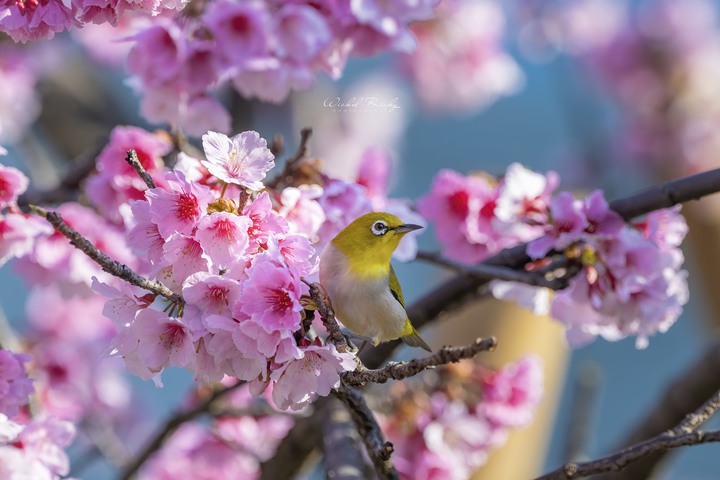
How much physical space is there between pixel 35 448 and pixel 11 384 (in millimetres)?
73

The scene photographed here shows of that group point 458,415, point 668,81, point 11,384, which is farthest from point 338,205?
point 668,81

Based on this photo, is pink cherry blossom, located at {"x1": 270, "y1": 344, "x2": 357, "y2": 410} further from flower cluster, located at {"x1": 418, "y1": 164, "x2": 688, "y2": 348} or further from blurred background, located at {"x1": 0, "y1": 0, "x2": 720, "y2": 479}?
blurred background, located at {"x1": 0, "y1": 0, "x2": 720, "y2": 479}

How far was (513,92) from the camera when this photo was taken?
3.56 metres

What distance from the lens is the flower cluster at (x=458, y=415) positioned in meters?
1.34

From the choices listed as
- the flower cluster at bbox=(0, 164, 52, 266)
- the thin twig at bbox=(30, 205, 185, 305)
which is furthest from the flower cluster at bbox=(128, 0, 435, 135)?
the thin twig at bbox=(30, 205, 185, 305)

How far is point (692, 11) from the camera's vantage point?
133 inches

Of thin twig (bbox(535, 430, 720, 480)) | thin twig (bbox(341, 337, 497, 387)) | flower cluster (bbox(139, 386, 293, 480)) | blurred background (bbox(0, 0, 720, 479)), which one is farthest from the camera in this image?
blurred background (bbox(0, 0, 720, 479))

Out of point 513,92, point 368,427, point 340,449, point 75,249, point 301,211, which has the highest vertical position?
point 301,211

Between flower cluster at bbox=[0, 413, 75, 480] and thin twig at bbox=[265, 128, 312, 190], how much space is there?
0.32 meters

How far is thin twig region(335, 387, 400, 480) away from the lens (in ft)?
2.54

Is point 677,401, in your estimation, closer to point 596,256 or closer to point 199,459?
point 596,256

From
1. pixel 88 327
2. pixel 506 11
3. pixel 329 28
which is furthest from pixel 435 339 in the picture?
pixel 506 11

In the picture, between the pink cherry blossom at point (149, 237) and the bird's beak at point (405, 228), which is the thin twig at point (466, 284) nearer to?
the bird's beak at point (405, 228)

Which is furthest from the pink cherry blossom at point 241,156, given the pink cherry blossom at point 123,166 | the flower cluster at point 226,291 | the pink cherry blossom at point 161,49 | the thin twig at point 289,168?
the pink cherry blossom at point 161,49
